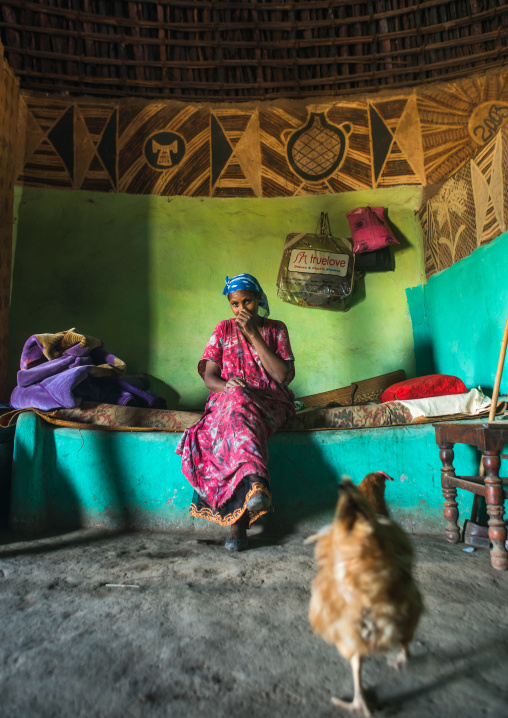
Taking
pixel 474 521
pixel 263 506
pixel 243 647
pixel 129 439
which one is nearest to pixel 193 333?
pixel 129 439

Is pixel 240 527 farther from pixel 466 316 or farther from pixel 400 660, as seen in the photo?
pixel 466 316

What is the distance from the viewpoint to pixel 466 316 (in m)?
3.46

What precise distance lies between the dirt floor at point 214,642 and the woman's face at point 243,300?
1.41 meters

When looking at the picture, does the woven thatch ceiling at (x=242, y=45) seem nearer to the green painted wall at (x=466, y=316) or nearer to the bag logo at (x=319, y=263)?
the bag logo at (x=319, y=263)

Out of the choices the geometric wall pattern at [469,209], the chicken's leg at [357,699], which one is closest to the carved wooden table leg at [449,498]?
the chicken's leg at [357,699]

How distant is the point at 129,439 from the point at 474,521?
1.91 meters

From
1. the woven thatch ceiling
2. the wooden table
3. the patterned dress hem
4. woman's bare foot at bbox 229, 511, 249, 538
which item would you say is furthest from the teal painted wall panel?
the woven thatch ceiling

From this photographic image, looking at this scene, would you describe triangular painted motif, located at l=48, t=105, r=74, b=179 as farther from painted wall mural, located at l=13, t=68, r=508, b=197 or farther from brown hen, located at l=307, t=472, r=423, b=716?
brown hen, located at l=307, t=472, r=423, b=716

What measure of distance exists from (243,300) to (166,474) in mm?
1129

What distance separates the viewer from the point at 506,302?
292cm

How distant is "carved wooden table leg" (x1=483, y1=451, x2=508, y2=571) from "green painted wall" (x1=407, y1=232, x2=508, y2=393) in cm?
118

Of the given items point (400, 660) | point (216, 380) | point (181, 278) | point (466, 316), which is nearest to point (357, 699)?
point (400, 660)

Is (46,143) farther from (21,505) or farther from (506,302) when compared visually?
(506,302)

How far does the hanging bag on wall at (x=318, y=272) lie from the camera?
13.6 ft
